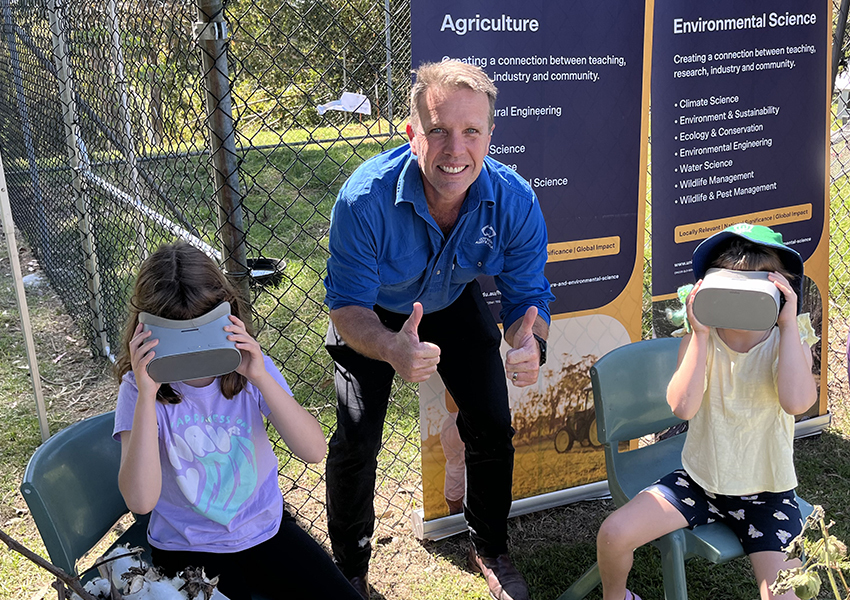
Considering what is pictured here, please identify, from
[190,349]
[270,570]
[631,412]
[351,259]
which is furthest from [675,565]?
[190,349]

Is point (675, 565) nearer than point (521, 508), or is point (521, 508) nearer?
point (675, 565)

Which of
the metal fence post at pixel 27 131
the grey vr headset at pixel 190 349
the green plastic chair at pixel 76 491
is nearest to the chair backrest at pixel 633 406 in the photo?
the grey vr headset at pixel 190 349

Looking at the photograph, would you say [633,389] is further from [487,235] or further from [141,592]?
[141,592]

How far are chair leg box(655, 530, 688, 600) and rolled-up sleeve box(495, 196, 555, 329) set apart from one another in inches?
31.1

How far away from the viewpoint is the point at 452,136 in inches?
83.4

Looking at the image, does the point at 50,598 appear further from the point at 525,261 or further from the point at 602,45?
the point at 602,45

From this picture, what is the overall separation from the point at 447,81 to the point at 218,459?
1.23 metres

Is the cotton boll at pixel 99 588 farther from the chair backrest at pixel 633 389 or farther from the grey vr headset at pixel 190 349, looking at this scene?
the chair backrest at pixel 633 389

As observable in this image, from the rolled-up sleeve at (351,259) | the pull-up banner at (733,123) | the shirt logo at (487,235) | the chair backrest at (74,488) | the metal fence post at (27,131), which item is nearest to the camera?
the chair backrest at (74,488)

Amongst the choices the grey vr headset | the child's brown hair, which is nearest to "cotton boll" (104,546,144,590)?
the grey vr headset

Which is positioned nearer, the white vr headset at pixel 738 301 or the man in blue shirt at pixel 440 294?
the white vr headset at pixel 738 301

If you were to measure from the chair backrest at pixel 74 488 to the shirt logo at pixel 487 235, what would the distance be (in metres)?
1.19

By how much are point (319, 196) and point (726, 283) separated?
6523 millimetres

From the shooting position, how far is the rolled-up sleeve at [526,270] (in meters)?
2.36
